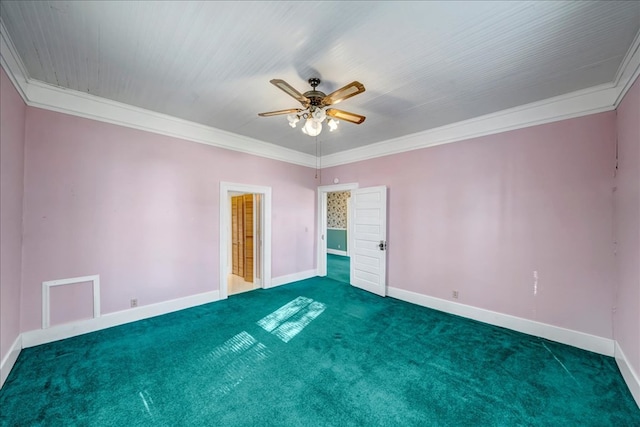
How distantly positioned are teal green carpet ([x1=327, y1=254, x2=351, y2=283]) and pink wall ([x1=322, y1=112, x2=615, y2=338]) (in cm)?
160

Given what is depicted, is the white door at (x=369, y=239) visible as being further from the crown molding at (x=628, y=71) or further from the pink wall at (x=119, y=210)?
the crown molding at (x=628, y=71)

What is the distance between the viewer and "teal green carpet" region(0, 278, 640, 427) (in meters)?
1.82

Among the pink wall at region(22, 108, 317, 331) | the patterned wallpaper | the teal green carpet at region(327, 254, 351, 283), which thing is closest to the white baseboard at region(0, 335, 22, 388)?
the pink wall at region(22, 108, 317, 331)

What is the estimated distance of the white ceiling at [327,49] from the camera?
5.71ft

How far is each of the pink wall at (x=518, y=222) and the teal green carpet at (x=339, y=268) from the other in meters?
1.60

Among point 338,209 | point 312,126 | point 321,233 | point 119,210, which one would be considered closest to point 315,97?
point 312,126

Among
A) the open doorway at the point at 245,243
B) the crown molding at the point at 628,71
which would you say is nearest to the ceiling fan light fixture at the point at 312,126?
the crown molding at the point at 628,71

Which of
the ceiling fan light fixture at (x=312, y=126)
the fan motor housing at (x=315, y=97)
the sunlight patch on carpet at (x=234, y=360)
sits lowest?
the sunlight patch on carpet at (x=234, y=360)

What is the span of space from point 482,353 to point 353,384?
60.9 inches

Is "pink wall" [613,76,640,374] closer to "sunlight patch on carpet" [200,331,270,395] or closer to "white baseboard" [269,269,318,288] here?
"sunlight patch on carpet" [200,331,270,395]

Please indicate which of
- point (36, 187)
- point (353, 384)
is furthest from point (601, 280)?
point (36, 187)

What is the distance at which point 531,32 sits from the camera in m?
1.91

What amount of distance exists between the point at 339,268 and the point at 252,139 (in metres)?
4.03

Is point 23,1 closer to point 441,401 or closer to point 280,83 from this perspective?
point 280,83
